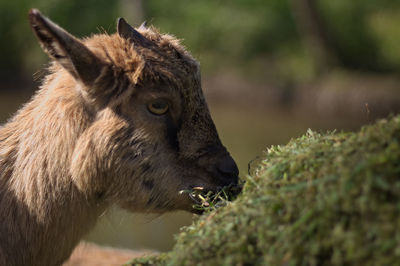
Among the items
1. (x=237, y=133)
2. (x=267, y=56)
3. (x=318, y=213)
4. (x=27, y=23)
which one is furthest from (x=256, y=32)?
(x=318, y=213)

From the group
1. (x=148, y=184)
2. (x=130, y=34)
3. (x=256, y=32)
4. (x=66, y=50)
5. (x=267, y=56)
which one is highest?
(x=256, y=32)

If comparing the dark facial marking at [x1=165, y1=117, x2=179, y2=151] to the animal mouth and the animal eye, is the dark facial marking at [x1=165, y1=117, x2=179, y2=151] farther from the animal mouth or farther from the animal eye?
the animal mouth

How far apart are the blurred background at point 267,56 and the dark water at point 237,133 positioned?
34 mm

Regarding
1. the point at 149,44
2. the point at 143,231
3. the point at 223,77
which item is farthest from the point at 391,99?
the point at 149,44

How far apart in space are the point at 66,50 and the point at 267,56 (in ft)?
54.9

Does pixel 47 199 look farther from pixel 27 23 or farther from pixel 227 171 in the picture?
pixel 27 23

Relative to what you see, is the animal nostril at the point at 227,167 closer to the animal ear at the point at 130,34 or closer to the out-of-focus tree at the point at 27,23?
the animal ear at the point at 130,34

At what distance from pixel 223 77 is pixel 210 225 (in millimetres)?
16739

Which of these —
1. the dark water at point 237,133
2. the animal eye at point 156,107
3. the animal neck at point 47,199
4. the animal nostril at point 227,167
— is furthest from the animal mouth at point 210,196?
the dark water at point 237,133

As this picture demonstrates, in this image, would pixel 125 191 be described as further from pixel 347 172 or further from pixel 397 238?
pixel 397 238

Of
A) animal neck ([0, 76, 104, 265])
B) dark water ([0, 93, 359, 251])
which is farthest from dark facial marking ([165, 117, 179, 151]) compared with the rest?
dark water ([0, 93, 359, 251])

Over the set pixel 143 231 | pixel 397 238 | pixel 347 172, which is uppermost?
pixel 347 172

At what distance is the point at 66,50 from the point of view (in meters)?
4.30

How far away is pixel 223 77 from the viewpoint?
2009cm
